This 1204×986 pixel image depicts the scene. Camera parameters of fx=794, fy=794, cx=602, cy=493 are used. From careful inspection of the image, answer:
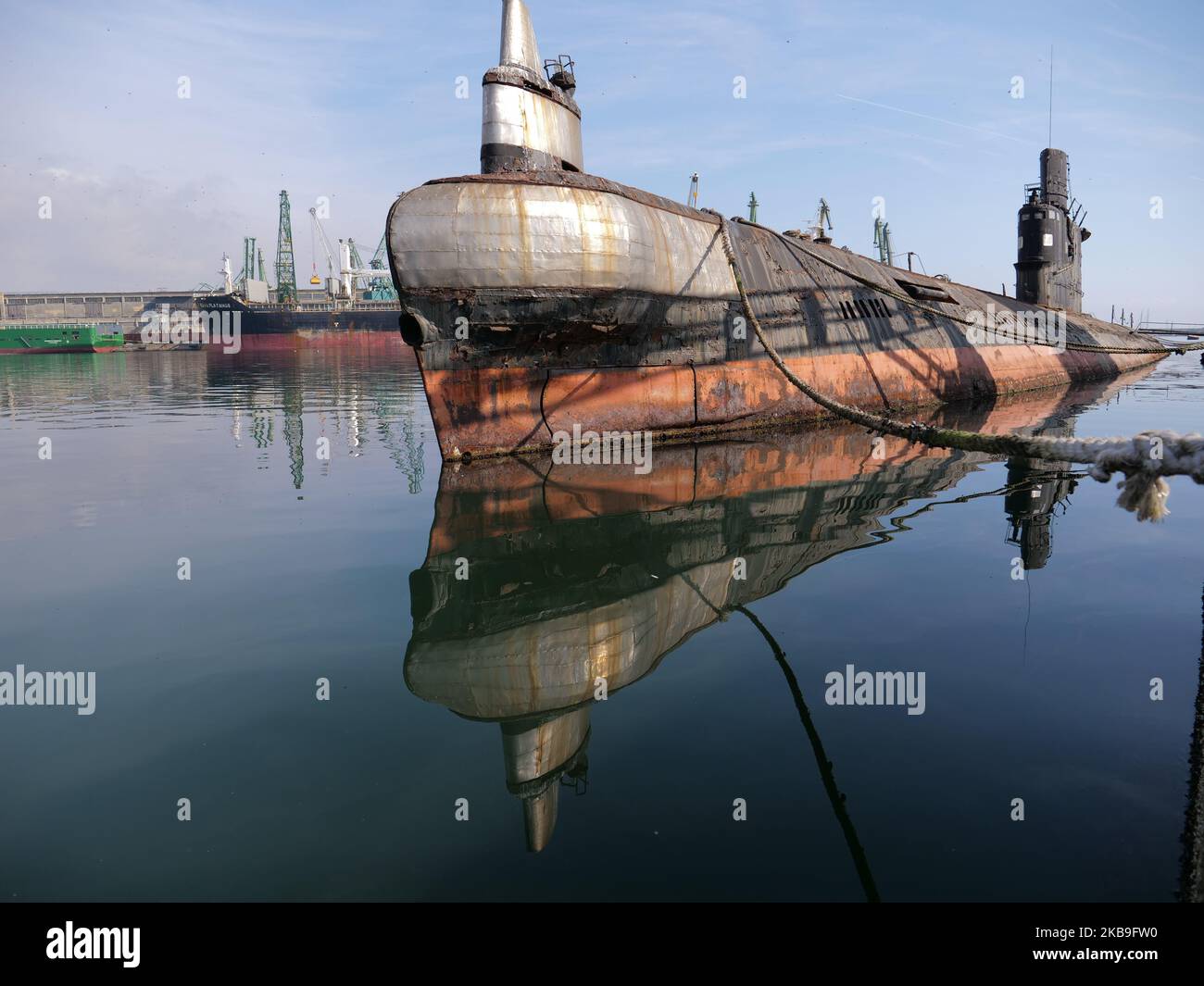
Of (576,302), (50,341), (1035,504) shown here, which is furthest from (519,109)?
(50,341)

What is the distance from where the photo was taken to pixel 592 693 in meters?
6.40

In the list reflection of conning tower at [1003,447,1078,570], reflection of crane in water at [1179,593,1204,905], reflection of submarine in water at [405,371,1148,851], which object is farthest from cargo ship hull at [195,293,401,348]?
reflection of crane in water at [1179,593,1204,905]

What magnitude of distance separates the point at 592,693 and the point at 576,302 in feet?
34.5

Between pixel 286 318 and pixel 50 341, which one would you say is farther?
pixel 286 318

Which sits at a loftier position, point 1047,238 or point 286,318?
point 286,318

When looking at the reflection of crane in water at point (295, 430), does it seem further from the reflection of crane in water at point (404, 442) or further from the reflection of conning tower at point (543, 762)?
the reflection of conning tower at point (543, 762)

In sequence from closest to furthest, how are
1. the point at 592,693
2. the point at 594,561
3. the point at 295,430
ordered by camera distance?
the point at 592,693 < the point at 594,561 < the point at 295,430

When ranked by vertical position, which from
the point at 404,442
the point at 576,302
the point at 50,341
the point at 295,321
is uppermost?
the point at 295,321

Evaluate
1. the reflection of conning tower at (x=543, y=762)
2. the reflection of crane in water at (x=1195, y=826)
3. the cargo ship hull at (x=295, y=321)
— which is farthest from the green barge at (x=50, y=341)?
the reflection of crane in water at (x=1195, y=826)

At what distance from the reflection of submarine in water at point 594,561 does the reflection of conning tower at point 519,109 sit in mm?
6268

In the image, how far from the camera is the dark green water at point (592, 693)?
4.29 metres

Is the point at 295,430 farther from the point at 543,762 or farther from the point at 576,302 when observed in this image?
the point at 543,762
